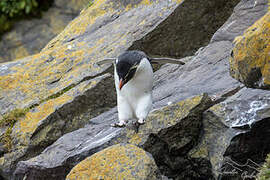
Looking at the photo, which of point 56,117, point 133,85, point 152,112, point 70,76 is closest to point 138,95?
point 133,85

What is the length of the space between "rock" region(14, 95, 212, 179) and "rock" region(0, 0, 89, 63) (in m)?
9.01

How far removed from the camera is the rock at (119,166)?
13.4ft

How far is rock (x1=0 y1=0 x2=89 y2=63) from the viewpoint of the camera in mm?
14078

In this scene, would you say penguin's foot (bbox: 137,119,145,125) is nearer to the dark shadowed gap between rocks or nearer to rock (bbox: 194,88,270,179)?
rock (bbox: 194,88,270,179)

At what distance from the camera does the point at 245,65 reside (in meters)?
4.54

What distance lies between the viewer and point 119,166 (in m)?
4.16

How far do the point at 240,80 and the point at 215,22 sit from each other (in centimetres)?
273

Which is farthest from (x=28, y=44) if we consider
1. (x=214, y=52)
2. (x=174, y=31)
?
(x=214, y=52)

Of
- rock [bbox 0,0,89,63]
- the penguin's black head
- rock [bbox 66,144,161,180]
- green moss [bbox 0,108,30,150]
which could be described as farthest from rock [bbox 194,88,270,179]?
rock [bbox 0,0,89,63]

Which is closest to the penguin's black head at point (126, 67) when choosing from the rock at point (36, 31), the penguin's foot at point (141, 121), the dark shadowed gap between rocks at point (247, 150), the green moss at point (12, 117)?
the penguin's foot at point (141, 121)

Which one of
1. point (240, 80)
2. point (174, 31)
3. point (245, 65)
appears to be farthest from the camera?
point (174, 31)

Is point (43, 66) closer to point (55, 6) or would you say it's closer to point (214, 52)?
point (214, 52)

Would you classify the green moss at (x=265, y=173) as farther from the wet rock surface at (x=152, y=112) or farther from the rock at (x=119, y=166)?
the rock at (x=119, y=166)

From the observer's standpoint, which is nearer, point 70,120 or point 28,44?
point 70,120
